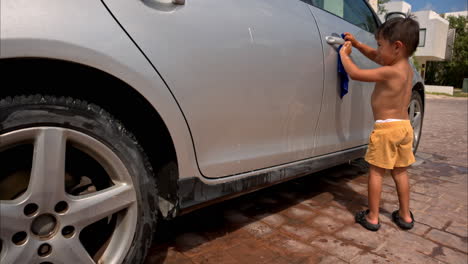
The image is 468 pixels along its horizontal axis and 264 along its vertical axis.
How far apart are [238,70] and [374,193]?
130cm

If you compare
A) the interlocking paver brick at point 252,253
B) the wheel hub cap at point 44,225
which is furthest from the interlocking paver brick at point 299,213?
the wheel hub cap at point 44,225

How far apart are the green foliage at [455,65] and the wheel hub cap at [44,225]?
4027 centimetres

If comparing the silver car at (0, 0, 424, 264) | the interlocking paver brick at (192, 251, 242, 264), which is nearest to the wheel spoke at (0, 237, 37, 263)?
the silver car at (0, 0, 424, 264)

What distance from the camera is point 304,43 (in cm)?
203

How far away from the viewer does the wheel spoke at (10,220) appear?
3.55 feet

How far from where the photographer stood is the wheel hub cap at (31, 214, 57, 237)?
115 cm

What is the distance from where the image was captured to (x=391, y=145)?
224 cm

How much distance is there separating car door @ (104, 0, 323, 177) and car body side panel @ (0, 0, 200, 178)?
5 centimetres

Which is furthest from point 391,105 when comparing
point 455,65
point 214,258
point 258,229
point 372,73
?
point 455,65

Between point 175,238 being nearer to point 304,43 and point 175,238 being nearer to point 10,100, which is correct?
point 10,100

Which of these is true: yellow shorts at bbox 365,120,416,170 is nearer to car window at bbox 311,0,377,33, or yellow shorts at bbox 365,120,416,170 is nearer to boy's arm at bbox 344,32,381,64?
boy's arm at bbox 344,32,381,64

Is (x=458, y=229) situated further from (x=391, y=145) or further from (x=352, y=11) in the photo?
(x=352, y=11)

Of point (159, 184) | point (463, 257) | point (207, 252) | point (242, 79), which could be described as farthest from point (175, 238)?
point (463, 257)

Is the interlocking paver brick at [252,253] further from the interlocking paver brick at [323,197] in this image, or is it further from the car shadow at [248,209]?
the interlocking paver brick at [323,197]
